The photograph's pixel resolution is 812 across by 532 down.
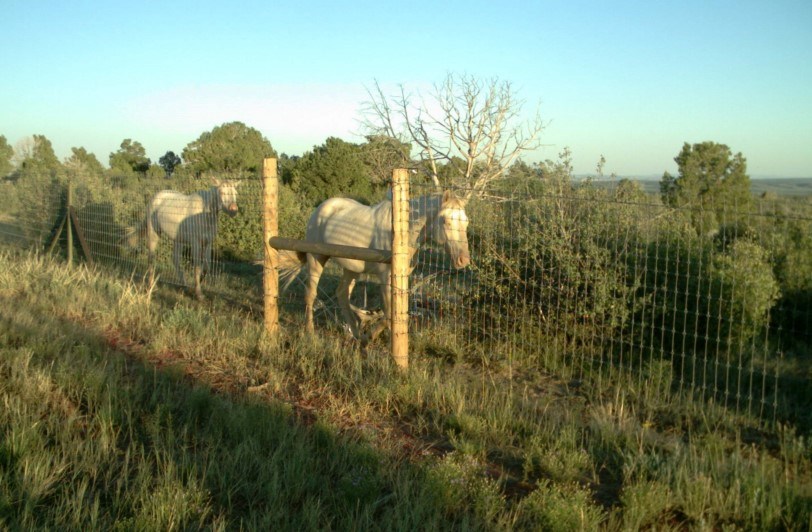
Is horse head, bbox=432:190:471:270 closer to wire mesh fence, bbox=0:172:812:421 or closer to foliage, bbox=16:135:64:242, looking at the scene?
wire mesh fence, bbox=0:172:812:421

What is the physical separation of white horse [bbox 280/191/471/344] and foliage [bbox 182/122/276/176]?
64.9ft

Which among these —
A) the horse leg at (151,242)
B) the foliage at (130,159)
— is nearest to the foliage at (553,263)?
the horse leg at (151,242)

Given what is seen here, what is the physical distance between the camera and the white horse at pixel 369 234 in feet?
22.5

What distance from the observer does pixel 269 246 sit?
7.45 metres

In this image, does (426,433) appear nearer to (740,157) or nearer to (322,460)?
(322,460)

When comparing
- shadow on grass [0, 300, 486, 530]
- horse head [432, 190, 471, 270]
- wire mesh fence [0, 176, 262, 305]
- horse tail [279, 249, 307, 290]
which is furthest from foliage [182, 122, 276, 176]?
shadow on grass [0, 300, 486, 530]

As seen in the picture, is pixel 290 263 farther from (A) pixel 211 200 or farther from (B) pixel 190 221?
(B) pixel 190 221

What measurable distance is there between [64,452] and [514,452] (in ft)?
9.28

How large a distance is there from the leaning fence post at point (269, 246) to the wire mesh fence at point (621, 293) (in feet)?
3.25

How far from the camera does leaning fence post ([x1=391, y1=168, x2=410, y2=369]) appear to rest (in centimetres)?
602

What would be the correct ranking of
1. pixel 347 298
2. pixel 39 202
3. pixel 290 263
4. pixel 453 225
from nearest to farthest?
pixel 453 225 → pixel 347 298 → pixel 290 263 → pixel 39 202

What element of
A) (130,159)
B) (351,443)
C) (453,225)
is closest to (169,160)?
(130,159)

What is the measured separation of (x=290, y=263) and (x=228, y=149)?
2272 centimetres

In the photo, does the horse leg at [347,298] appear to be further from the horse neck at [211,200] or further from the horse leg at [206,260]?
the horse neck at [211,200]
